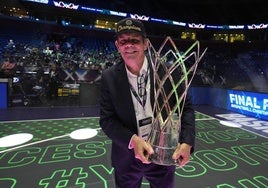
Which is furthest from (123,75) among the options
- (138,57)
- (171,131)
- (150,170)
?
(150,170)

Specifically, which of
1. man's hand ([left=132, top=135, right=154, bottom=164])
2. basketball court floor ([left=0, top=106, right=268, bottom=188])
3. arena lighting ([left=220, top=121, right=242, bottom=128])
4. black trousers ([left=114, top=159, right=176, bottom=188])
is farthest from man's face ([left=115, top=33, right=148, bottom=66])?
arena lighting ([left=220, top=121, right=242, bottom=128])

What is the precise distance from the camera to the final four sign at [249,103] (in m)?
6.16

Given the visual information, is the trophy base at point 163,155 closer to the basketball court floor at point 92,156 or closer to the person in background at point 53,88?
the basketball court floor at point 92,156

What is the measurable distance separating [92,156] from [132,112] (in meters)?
2.40

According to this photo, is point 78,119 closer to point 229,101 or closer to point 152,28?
point 229,101

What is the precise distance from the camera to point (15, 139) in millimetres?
4113

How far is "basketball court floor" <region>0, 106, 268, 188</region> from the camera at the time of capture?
2656 mm

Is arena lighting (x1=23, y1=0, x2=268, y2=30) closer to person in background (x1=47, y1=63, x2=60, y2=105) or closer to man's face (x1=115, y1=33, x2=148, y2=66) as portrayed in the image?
person in background (x1=47, y1=63, x2=60, y2=105)

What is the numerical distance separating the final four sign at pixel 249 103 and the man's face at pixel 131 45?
6.12 meters

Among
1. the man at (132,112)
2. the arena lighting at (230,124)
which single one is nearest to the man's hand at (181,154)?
the man at (132,112)

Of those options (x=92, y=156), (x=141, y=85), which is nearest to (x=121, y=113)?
(x=141, y=85)

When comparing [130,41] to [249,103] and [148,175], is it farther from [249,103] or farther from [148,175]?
[249,103]

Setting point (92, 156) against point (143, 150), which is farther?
point (92, 156)

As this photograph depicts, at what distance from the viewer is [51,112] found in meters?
6.80
